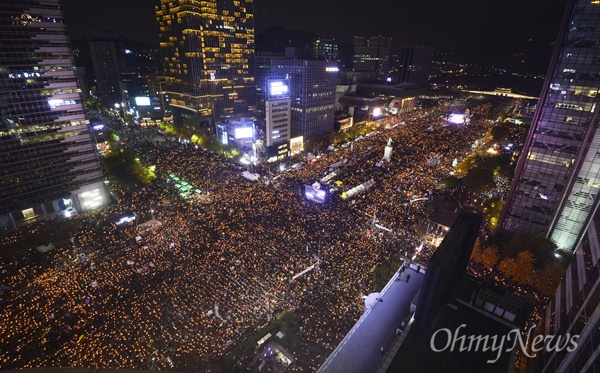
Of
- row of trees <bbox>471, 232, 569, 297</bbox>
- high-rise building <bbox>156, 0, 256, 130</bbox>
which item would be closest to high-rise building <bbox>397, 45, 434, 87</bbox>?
high-rise building <bbox>156, 0, 256, 130</bbox>

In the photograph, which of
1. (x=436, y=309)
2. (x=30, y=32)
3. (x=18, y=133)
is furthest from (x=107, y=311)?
(x=30, y=32)

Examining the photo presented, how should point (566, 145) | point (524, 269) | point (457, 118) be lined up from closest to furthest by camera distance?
point (524, 269), point (566, 145), point (457, 118)

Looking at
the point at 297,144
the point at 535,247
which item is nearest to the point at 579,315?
the point at 535,247

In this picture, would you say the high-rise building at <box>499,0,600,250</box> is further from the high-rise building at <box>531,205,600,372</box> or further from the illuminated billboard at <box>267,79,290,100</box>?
the illuminated billboard at <box>267,79,290,100</box>

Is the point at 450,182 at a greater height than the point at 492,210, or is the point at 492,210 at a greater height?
the point at 450,182

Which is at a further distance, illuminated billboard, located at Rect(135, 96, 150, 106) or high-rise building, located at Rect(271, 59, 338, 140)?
illuminated billboard, located at Rect(135, 96, 150, 106)

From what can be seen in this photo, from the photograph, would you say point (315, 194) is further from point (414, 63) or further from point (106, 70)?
point (414, 63)
